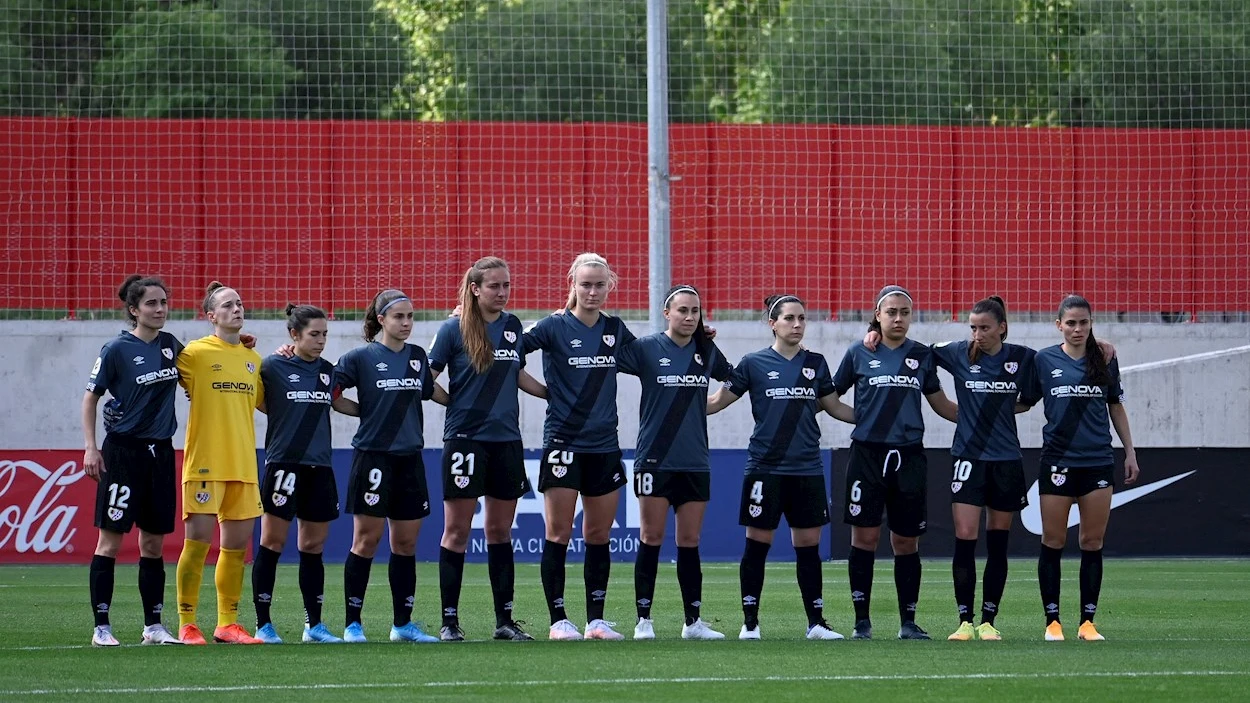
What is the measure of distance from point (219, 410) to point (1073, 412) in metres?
4.78

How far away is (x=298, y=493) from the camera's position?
870 cm

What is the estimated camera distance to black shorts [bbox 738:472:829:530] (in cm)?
875

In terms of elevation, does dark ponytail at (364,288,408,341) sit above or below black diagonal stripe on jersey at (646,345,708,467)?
above

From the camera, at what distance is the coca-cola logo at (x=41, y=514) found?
50.9ft

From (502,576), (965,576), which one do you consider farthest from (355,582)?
(965,576)

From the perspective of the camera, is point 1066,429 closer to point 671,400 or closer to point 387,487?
point 671,400

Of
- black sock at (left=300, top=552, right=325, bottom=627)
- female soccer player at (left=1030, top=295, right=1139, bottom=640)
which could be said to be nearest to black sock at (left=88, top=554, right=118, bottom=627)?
black sock at (left=300, top=552, right=325, bottom=627)

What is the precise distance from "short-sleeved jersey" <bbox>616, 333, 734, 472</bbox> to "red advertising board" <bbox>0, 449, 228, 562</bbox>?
322 inches

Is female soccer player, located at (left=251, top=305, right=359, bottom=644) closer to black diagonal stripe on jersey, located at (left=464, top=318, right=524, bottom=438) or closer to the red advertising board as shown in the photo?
black diagonal stripe on jersey, located at (left=464, top=318, right=524, bottom=438)

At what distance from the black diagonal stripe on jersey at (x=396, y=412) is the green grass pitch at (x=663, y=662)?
111 centimetres

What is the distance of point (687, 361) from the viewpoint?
8.84 metres

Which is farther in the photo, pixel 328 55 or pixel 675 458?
pixel 328 55

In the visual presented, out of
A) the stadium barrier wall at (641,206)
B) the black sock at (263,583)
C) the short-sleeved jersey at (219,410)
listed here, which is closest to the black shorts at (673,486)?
the black sock at (263,583)

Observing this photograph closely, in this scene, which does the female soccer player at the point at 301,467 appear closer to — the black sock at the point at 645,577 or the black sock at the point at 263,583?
the black sock at the point at 263,583
